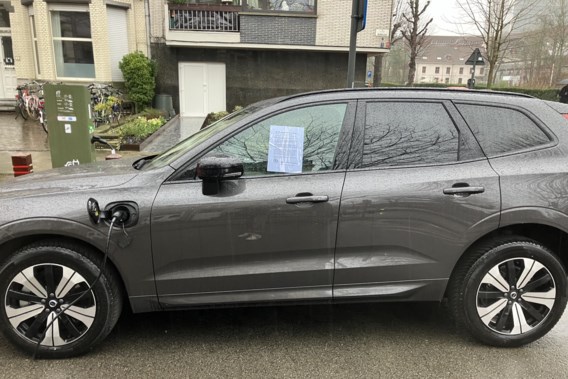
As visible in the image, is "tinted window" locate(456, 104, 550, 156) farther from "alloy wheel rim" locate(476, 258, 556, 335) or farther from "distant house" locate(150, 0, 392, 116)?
"distant house" locate(150, 0, 392, 116)

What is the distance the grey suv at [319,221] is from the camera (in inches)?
109

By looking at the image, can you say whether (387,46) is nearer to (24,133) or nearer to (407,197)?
(24,133)

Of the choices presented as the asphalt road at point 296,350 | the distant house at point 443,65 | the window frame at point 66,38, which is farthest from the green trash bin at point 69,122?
the distant house at point 443,65

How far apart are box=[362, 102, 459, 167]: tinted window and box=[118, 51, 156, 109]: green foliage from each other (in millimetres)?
13556

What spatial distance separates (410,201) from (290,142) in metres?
0.87

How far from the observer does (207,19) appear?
15.3 meters

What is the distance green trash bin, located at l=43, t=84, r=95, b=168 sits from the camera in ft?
18.9

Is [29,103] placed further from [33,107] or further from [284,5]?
[284,5]

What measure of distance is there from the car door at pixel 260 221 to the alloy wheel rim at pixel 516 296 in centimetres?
110

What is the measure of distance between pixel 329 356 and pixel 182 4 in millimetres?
14640

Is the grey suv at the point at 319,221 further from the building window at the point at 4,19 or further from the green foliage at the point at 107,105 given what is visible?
the building window at the point at 4,19

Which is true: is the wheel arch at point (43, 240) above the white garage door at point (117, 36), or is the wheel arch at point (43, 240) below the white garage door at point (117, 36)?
below

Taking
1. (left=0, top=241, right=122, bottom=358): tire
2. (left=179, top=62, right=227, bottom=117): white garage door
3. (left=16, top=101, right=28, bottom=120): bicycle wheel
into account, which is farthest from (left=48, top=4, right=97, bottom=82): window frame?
(left=0, top=241, right=122, bottom=358): tire

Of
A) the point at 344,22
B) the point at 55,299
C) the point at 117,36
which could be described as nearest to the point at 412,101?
the point at 55,299
